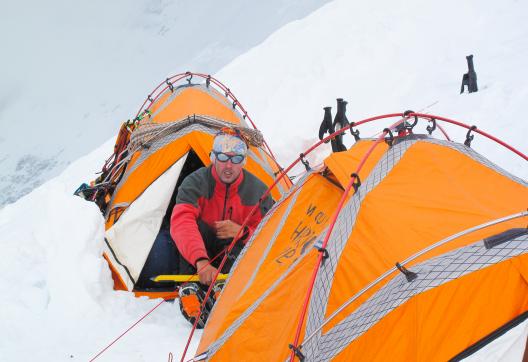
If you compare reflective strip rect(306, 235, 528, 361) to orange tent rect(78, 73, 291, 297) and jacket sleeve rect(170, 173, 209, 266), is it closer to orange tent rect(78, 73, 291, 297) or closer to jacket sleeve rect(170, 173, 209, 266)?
jacket sleeve rect(170, 173, 209, 266)

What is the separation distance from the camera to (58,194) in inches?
235

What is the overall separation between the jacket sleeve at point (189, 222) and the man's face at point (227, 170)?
19 centimetres

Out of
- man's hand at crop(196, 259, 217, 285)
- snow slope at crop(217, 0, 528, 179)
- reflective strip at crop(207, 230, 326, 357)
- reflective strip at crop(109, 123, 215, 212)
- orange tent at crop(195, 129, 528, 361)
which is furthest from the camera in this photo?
snow slope at crop(217, 0, 528, 179)

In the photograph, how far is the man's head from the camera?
480 cm

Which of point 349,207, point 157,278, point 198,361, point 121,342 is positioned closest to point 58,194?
point 157,278

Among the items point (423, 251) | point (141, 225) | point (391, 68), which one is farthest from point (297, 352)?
point (391, 68)

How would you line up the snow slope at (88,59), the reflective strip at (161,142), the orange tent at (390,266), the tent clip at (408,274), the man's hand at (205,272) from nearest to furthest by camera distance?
the orange tent at (390,266), the tent clip at (408,274), the man's hand at (205,272), the reflective strip at (161,142), the snow slope at (88,59)

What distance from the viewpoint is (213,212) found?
201 inches

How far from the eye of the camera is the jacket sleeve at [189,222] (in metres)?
4.61

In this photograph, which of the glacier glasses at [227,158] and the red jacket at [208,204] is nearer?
the red jacket at [208,204]

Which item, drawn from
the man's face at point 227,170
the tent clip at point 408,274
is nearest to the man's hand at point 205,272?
the man's face at point 227,170

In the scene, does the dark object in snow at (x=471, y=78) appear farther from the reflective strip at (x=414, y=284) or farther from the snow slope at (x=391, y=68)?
the reflective strip at (x=414, y=284)

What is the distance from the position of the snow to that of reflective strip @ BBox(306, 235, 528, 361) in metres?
1.73

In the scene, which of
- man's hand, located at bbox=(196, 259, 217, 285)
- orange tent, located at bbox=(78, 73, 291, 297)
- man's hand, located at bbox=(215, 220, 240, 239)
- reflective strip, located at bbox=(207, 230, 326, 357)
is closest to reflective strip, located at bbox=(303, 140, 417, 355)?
reflective strip, located at bbox=(207, 230, 326, 357)
